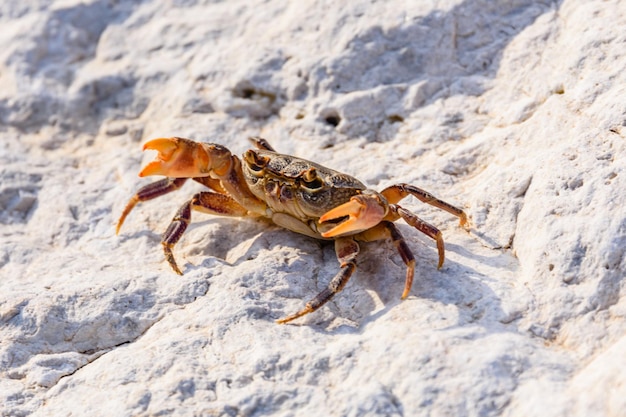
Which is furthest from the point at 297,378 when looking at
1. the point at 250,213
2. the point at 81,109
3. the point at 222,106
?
the point at 81,109

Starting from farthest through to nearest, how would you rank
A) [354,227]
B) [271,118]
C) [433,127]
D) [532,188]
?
[271,118] < [433,127] < [532,188] < [354,227]

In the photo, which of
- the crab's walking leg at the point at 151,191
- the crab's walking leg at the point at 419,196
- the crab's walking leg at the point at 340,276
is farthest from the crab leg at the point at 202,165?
the crab's walking leg at the point at 419,196

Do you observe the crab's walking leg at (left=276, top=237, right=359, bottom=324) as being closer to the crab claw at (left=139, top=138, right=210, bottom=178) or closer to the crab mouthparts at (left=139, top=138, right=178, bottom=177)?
the crab claw at (left=139, top=138, right=210, bottom=178)

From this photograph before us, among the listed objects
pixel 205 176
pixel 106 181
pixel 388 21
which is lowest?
pixel 106 181

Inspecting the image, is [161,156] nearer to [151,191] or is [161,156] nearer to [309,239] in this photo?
[151,191]

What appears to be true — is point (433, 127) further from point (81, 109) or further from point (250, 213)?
point (81, 109)

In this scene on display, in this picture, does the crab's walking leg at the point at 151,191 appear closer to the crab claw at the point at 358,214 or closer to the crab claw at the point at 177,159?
the crab claw at the point at 177,159
